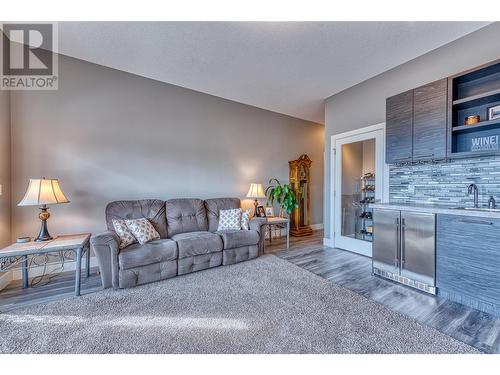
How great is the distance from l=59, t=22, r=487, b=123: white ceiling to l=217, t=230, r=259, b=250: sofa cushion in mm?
2424

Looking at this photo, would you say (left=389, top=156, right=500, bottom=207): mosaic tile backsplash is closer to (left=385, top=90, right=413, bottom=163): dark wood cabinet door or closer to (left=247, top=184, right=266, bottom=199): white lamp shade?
(left=385, top=90, right=413, bottom=163): dark wood cabinet door

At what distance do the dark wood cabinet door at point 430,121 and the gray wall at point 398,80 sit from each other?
394mm

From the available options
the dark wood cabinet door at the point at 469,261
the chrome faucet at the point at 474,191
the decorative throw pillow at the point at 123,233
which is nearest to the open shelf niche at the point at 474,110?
the chrome faucet at the point at 474,191

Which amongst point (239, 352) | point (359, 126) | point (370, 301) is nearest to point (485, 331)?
point (370, 301)

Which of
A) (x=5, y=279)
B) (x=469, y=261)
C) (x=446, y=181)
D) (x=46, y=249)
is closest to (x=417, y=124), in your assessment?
(x=446, y=181)

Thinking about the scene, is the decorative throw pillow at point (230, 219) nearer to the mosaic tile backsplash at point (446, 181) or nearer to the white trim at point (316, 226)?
the mosaic tile backsplash at point (446, 181)

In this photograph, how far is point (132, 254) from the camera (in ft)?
8.27

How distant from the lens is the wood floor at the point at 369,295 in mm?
1756

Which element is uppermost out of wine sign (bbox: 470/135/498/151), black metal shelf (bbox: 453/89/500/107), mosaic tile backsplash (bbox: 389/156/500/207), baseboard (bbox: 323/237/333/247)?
black metal shelf (bbox: 453/89/500/107)

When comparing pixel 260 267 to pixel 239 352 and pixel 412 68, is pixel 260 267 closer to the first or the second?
pixel 239 352

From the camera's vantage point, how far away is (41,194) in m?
2.44

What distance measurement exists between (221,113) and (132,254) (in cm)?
296

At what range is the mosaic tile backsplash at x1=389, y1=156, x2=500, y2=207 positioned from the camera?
232cm

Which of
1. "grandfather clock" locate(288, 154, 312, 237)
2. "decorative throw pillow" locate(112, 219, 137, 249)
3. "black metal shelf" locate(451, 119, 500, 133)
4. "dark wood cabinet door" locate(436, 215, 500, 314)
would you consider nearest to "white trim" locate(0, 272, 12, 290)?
"decorative throw pillow" locate(112, 219, 137, 249)
